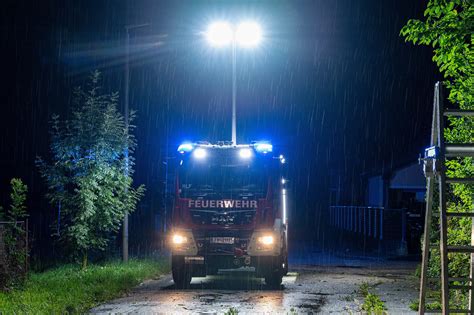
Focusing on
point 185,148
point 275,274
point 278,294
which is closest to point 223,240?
point 275,274

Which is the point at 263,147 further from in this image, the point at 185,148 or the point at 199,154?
the point at 185,148

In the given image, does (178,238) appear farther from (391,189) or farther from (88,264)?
(391,189)

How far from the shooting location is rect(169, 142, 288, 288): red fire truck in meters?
15.4

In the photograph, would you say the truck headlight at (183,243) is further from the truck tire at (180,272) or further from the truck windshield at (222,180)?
the truck windshield at (222,180)

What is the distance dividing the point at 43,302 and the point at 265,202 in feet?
17.5

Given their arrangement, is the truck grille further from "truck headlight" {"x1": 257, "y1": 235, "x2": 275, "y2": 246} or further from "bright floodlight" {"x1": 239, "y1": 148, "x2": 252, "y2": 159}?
"bright floodlight" {"x1": 239, "y1": 148, "x2": 252, "y2": 159}

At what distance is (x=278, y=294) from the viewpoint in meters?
14.7

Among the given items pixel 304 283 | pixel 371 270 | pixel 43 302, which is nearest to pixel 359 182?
pixel 371 270

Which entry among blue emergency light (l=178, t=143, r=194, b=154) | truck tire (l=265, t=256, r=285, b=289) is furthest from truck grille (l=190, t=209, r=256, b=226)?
blue emergency light (l=178, t=143, r=194, b=154)

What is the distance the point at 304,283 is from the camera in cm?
1680

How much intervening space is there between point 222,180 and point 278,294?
9.15 feet

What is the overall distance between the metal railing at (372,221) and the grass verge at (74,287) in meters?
14.1

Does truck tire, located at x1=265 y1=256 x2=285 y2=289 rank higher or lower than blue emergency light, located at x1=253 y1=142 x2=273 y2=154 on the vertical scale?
lower

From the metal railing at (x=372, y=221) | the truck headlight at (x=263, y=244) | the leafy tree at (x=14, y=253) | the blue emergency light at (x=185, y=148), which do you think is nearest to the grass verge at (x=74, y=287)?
the leafy tree at (x=14, y=253)
